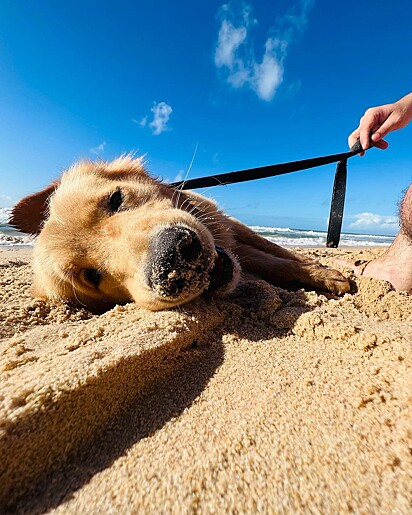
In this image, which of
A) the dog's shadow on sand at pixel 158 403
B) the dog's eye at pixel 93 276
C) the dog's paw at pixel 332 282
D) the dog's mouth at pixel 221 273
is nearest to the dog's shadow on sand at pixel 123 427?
the dog's shadow on sand at pixel 158 403

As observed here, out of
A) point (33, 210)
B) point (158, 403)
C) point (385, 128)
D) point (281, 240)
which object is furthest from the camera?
point (281, 240)

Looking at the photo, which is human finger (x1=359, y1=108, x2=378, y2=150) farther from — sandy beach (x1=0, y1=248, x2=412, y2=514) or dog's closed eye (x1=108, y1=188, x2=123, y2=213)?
dog's closed eye (x1=108, y1=188, x2=123, y2=213)

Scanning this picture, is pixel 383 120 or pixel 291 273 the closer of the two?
pixel 291 273

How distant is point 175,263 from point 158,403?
672 mm

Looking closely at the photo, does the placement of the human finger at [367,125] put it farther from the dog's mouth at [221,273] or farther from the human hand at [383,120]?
the dog's mouth at [221,273]

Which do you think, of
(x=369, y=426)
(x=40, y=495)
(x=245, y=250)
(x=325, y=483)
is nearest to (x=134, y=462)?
(x=40, y=495)

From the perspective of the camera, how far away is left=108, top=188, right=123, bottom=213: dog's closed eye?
7.06ft

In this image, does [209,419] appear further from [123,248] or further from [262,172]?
[262,172]

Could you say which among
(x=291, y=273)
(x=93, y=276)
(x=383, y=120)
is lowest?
(x=93, y=276)

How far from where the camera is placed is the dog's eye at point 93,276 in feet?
6.84

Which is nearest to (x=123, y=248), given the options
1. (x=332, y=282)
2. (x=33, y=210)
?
(x=332, y=282)

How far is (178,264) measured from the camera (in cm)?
155

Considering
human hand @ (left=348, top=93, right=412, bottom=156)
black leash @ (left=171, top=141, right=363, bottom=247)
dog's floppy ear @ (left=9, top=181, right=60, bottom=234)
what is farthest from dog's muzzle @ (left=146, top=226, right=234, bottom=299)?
human hand @ (left=348, top=93, right=412, bottom=156)

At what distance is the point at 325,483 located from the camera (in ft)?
2.13
